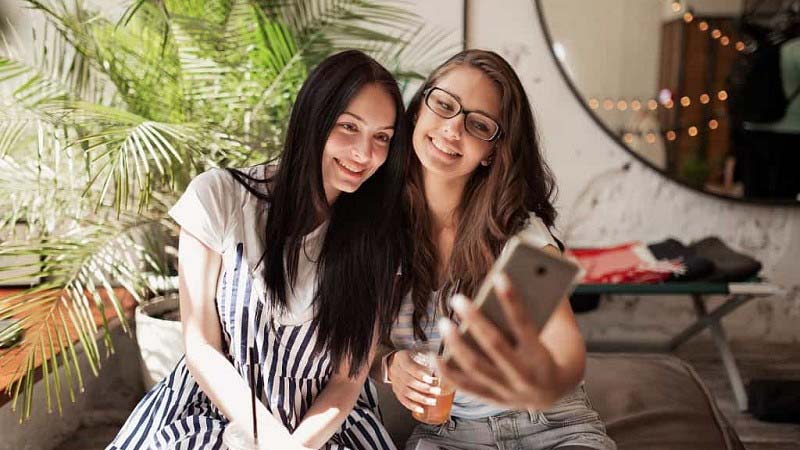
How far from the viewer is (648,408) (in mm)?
2010

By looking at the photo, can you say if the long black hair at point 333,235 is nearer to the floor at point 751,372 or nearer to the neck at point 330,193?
the neck at point 330,193

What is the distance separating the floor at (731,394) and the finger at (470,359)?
1858mm

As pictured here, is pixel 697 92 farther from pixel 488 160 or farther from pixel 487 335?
pixel 487 335

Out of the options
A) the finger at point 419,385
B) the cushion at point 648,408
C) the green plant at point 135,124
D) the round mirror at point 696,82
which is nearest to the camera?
the finger at point 419,385

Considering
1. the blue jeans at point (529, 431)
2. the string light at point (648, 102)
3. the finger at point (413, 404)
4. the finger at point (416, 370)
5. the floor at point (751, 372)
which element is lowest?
the floor at point (751, 372)

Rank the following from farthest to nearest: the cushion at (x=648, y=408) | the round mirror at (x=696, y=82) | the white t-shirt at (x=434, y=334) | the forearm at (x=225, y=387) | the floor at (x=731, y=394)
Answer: the round mirror at (x=696, y=82) < the floor at (x=731, y=394) < the cushion at (x=648, y=408) < the white t-shirt at (x=434, y=334) < the forearm at (x=225, y=387)

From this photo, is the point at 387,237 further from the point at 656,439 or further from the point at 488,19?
the point at 488,19

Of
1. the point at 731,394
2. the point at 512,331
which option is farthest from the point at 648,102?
the point at 512,331

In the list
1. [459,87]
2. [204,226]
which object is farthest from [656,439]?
[204,226]

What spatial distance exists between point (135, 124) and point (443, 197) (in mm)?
997

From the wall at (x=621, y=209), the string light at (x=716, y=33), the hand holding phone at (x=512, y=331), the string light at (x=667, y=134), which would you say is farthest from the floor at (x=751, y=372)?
the hand holding phone at (x=512, y=331)

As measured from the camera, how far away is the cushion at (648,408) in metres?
1.87

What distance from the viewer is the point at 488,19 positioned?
3.67 metres

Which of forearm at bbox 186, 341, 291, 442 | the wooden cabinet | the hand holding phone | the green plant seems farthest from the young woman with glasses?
the wooden cabinet
